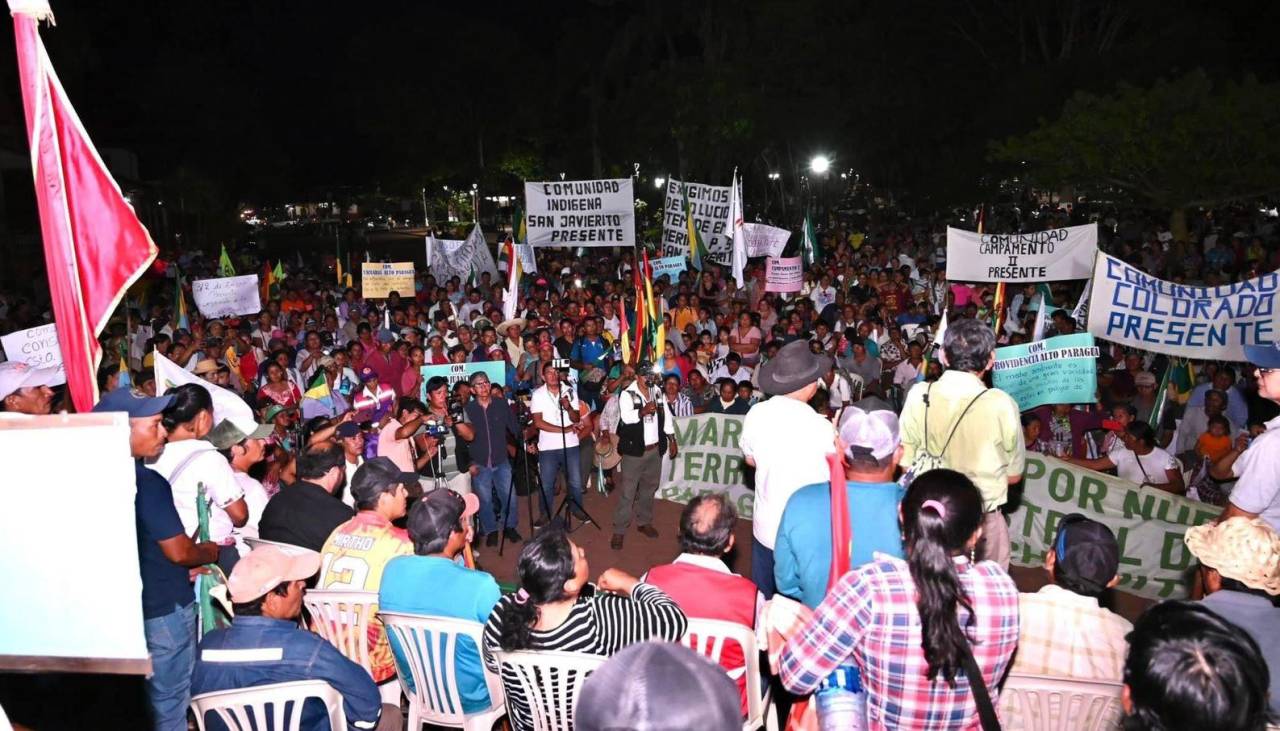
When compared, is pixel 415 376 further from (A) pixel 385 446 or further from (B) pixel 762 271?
(B) pixel 762 271

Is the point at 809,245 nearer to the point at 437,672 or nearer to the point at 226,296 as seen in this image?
the point at 226,296

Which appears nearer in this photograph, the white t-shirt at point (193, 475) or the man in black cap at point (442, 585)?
the man in black cap at point (442, 585)

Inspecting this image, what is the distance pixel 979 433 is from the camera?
179 inches

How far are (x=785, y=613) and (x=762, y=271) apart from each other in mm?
14943

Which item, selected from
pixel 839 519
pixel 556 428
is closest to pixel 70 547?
pixel 839 519

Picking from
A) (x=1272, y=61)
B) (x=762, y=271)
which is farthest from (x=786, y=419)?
(x=1272, y=61)

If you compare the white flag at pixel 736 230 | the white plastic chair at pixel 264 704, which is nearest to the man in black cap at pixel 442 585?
the white plastic chair at pixel 264 704

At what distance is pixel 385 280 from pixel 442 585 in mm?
11845

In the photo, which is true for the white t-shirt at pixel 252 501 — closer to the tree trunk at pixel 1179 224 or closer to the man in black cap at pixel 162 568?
the man in black cap at pixel 162 568

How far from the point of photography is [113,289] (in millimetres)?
3986

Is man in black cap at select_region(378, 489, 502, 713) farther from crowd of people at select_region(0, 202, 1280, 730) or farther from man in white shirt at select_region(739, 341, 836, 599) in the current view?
man in white shirt at select_region(739, 341, 836, 599)

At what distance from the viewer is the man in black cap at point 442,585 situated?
411cm

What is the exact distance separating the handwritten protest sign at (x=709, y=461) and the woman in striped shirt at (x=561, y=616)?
17.9 ft

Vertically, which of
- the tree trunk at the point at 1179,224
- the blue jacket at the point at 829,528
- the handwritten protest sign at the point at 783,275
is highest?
the tree trunk at the point at 1179,224
